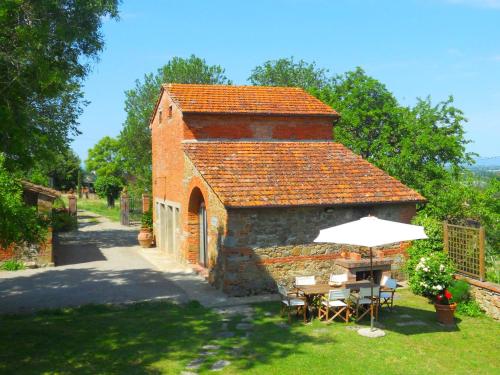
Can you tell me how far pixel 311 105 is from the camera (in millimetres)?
20031

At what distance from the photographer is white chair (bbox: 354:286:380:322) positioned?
36.4 feet

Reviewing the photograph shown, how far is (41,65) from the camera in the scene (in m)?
9.68

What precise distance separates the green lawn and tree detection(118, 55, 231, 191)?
A: 26.8m

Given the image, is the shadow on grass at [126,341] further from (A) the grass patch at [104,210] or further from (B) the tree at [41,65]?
(A) the grass patch at [104,210]

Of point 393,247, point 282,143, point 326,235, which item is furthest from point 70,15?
point 393,247

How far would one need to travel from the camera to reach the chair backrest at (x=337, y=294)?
36.0ft

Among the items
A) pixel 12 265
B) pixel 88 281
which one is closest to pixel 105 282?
pixel 88 281

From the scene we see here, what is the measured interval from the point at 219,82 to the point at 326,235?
2956cm

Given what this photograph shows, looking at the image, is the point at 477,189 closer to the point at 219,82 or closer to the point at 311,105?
the point at 311,105

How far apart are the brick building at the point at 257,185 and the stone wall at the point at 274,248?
30 millimetres

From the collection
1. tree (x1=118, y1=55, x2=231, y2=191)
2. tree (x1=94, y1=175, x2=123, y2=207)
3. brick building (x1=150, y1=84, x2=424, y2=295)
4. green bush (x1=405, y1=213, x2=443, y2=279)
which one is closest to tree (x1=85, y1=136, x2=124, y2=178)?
tree (x1=94, y1=175, x2=123, y2=207)

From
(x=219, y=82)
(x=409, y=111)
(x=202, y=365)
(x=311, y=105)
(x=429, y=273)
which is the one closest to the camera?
(x=202, y=365)

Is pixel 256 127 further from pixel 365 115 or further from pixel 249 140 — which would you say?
pixel 365 115

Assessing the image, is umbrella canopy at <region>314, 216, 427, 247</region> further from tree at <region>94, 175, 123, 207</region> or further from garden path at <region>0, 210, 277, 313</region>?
tree at <region>94, 175, 123, 207</region>
